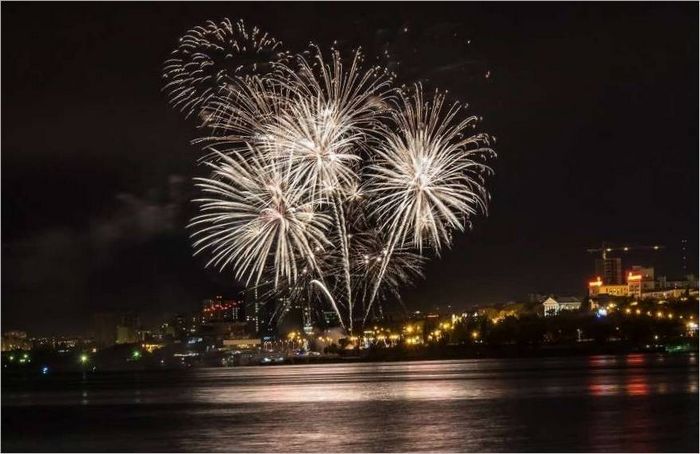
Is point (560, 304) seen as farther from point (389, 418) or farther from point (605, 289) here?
point (389, 418)

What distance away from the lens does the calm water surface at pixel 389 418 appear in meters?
28.8

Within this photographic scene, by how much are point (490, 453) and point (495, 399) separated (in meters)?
16.5

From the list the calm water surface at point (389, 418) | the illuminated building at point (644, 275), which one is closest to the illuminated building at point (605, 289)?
the illuminated building at point (644, 275)

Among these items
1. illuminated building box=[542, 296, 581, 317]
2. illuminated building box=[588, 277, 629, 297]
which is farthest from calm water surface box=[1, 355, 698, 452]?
illuminated building box=[588, 277, 629, 297]

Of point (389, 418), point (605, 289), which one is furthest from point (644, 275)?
point (389, 418)

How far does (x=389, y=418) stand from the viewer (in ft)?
115

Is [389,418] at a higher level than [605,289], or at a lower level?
lower

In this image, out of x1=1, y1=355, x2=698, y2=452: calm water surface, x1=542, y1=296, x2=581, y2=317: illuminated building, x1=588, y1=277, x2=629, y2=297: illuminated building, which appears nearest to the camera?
x1=1, y1=355, x2=698, y2=452: calm water surface

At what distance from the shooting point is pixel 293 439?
30.1m

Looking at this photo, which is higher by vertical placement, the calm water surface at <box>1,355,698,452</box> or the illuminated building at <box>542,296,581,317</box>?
the illuminated building at <box>542,296,581,317</box>

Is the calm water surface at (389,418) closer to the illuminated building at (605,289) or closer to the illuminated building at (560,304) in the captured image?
the illuminated building at (560,304)

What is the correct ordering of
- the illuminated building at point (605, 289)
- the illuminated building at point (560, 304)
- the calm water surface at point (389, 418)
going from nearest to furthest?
the calm water surface at point (389, 418) < the illuminated building at point (560, 304) < the illuminated building at point (605, 289)

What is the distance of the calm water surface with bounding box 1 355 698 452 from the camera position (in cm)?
2878

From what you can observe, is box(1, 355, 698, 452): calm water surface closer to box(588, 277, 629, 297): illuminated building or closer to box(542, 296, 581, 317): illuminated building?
box(542, 296, 581, 317): illuminated building
